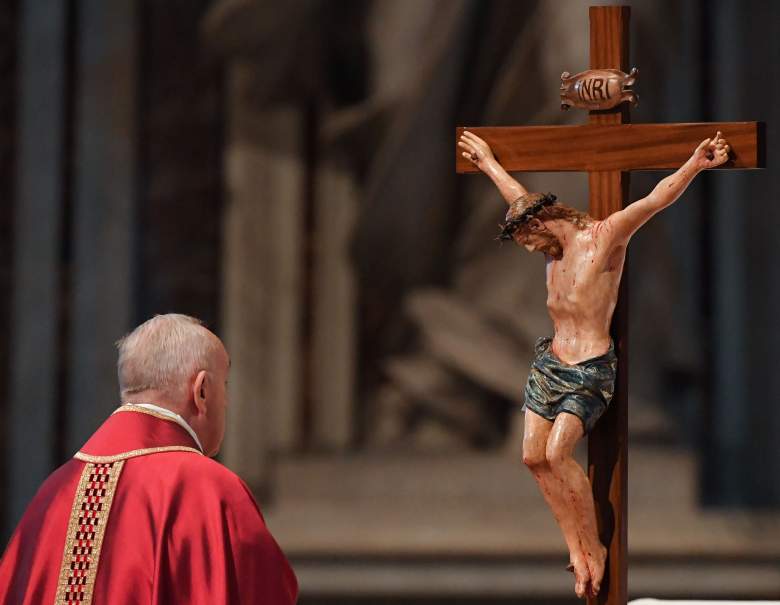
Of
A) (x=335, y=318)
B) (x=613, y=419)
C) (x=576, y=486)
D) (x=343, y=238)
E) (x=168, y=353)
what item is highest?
(x=343, y=238)

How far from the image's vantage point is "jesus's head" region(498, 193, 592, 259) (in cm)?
253

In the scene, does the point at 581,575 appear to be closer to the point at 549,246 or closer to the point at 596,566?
the point at 596,566

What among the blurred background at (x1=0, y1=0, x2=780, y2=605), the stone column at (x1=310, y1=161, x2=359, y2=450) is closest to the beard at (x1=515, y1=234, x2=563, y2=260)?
the blurred background at (x1=0, y1=0, x2=780, y2=605)

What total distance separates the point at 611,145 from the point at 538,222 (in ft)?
0.69

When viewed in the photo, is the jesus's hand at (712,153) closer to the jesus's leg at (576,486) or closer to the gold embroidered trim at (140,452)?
the jesus's leg at (576,486)

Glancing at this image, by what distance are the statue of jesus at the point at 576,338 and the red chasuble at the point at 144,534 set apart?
496 mm

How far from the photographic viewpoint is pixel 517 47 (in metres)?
5.72

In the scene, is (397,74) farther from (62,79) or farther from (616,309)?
(616,309)

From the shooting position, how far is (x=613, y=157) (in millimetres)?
2639

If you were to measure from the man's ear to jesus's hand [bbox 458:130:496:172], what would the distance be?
571mm

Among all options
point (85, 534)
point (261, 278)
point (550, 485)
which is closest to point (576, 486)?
point (550, 485)

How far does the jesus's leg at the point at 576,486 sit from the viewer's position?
2.51 meters

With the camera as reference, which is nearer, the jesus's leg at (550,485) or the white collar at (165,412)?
the jesus's leg at (550,485)

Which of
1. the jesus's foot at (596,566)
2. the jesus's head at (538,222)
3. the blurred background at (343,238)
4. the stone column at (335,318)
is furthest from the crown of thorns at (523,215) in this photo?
the stone column at (335,318)
